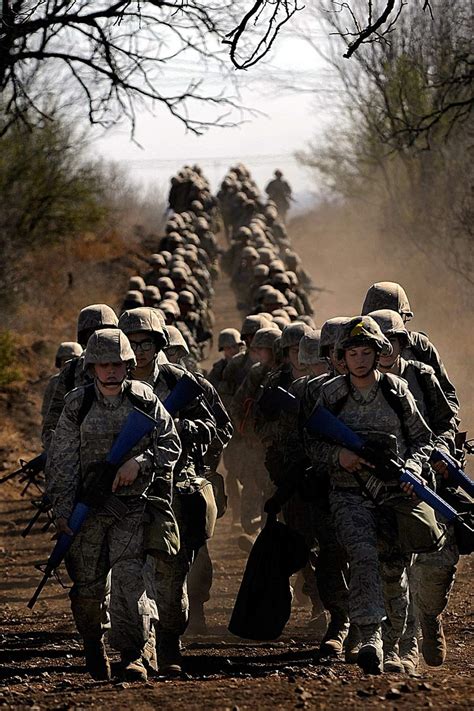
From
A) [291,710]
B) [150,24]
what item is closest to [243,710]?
[291,710]

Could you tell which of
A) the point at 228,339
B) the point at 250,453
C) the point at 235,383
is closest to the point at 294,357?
the point at 235,383

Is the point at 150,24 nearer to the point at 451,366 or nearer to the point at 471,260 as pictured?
the point at 451,366

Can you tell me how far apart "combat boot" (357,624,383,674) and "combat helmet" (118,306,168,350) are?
2.27 meters

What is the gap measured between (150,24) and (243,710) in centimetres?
727

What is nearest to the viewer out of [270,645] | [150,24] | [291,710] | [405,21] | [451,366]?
[291,710]

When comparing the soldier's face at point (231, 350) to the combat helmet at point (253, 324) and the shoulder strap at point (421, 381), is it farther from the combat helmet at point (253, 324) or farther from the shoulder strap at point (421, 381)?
the shoulder strap at point (421, 381)

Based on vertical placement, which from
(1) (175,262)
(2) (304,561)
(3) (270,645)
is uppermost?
(1) (175,262)

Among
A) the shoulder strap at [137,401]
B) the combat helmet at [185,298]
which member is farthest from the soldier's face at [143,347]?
the combat helmet at [185,298]

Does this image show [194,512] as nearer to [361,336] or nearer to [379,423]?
[379,423]

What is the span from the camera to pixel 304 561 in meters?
7.88

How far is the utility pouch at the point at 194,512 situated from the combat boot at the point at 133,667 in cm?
102

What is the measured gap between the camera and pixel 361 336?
286 inches

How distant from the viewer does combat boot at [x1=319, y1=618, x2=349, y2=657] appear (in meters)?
8.12

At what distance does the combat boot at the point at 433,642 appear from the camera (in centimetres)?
807
